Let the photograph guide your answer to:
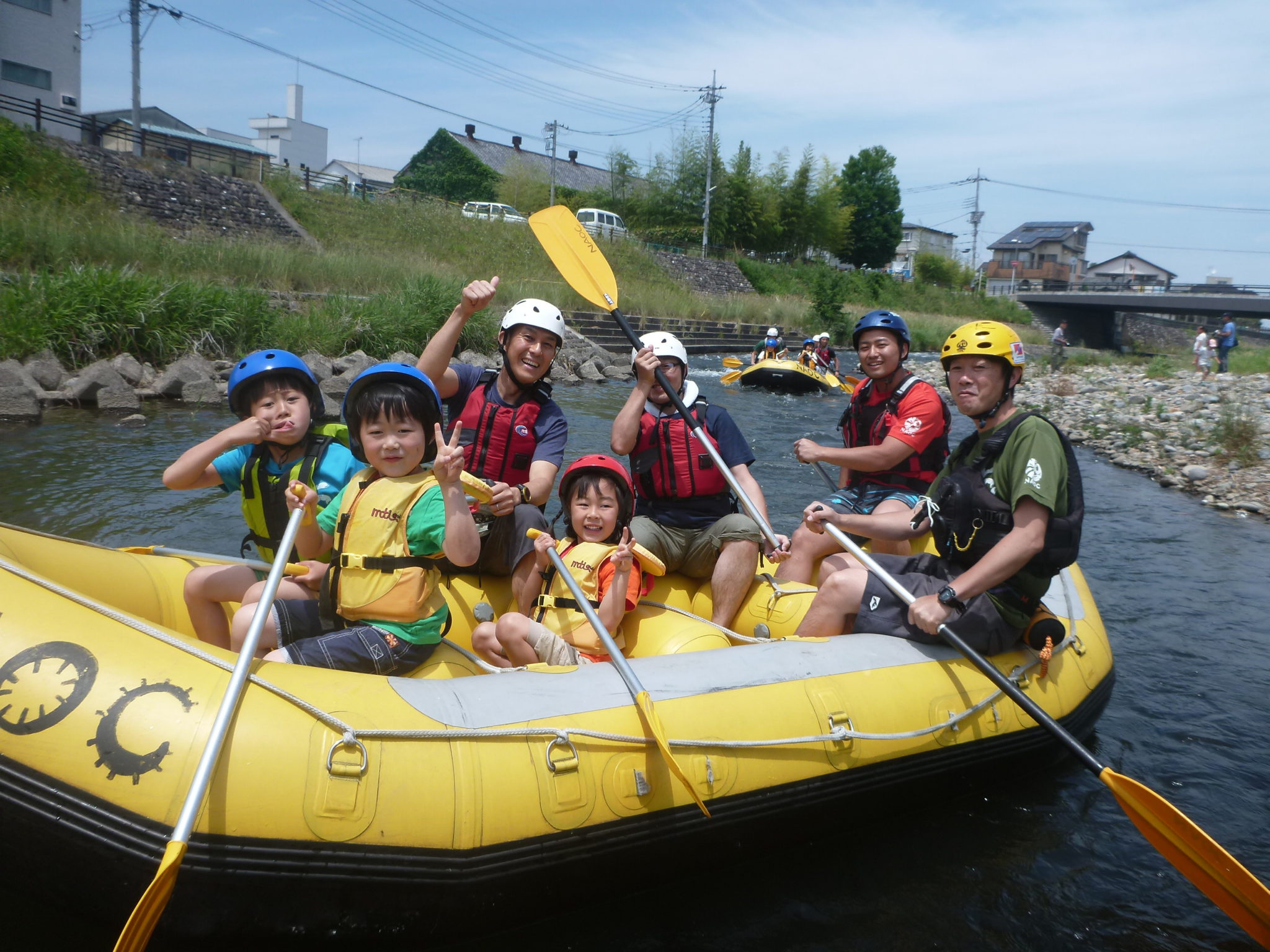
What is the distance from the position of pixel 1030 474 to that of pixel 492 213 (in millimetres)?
30517

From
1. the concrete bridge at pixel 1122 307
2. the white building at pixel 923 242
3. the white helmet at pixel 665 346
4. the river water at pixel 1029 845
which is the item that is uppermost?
the white building at pixel 923 242

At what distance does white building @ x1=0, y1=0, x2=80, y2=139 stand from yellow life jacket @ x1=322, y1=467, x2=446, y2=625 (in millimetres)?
27155

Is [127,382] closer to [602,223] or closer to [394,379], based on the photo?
[394,379]

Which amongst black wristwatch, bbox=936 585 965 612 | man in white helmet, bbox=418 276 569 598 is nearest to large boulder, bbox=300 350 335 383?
man in white helmet, bbox=418 276 569 598

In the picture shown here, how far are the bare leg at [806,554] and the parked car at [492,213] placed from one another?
2545cm

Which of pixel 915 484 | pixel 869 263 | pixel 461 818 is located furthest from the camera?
pixel 869 263

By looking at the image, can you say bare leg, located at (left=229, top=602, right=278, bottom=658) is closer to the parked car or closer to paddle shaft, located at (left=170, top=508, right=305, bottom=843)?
paddle shaft, located at (left=170, top=508, right=305, bottom=843)

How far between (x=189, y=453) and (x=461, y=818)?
1490mm

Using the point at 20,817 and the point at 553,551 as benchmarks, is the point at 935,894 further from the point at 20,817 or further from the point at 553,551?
the point at 20,817

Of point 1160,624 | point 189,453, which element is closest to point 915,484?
point 1160,624

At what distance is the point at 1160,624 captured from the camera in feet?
17.9

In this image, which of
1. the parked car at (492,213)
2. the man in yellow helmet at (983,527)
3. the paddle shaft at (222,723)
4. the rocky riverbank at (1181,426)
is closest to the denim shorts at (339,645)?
the paddle shaft at (222,723)

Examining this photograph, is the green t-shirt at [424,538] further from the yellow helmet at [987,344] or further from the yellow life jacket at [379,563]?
the yellow helmet at [987,344]

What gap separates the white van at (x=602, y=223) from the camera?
32531 millimetres
